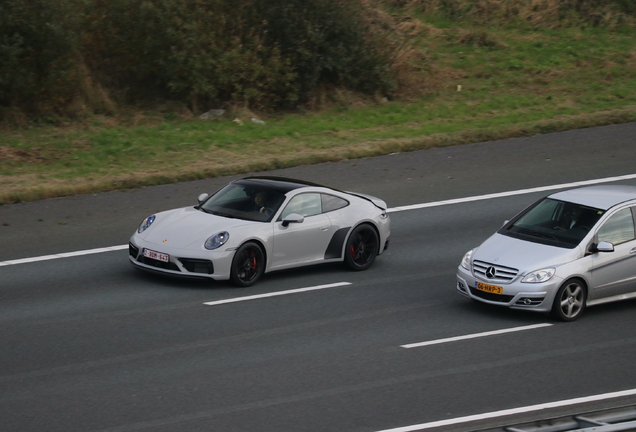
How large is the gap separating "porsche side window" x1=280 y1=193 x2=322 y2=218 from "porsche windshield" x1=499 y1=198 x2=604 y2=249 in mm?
2796

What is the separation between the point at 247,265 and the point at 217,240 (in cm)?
60

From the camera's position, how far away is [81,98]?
2370cm

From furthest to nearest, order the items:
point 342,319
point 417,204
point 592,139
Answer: point 592,139
point 417,204
point 342,319

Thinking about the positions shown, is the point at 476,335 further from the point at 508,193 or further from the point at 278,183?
the point at 508,193

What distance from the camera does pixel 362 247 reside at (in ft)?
45.8

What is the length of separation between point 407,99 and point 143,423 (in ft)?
63.0

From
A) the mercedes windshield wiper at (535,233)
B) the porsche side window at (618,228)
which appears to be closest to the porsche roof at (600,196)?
the porsche side window at (618,228)

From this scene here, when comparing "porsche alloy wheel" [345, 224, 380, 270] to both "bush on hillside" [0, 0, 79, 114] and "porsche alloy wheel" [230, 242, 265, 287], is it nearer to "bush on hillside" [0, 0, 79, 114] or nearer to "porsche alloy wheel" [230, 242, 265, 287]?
"porsche alloy wheel" [230, 242, 265, 287]

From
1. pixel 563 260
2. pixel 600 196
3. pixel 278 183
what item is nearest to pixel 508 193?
pixel 600 196

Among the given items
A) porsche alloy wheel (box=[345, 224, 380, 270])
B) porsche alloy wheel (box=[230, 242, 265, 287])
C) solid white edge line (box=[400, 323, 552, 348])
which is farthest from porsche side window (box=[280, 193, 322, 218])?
solid white edge line (box=[400, 323, 552, 348])

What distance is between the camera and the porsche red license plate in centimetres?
1234

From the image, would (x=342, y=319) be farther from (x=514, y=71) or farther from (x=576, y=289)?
(x=514, y=71)

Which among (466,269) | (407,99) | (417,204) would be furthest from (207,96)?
(466,269)

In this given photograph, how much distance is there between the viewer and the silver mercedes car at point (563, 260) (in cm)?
1148
